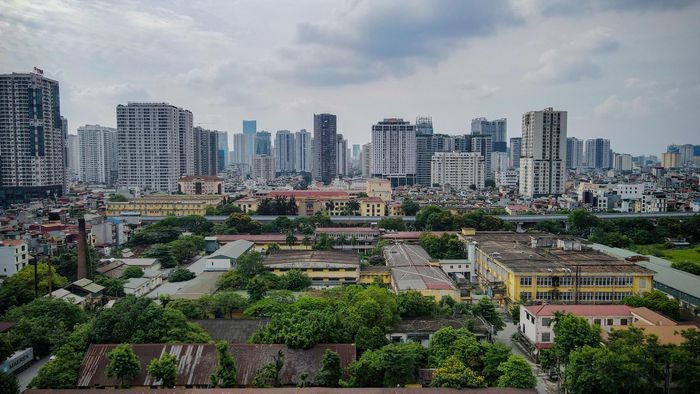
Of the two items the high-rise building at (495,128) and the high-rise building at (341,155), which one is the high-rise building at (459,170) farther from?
the high-rise building at (495,128)

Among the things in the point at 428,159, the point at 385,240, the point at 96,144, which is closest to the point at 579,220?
the point at 385,240

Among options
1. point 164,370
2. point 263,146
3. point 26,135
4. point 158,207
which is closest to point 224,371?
point 164,370

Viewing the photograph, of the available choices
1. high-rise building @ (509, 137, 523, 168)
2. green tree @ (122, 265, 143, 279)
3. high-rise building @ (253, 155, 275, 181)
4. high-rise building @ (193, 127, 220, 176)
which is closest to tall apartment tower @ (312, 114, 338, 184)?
high-rise building @ (253, 155, 275, 181)

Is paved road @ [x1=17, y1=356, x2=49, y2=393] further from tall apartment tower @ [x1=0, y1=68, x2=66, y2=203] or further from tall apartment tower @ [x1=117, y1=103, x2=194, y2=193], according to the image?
tall apartment tower @ [x1=117, y1=103, x2=194, y2=193]

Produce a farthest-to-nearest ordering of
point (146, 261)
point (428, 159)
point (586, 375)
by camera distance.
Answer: point (428, 159)
point (146, 261)
point (586, 375)

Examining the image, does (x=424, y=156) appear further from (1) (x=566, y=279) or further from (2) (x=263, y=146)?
(2) (x=263, y=146)

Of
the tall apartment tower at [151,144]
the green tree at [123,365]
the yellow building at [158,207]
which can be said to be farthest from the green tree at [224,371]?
the tall apartment tower at [151,144]

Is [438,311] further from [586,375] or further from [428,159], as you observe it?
[428,159]

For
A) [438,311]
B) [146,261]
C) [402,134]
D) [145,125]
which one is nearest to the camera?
[438,311]
